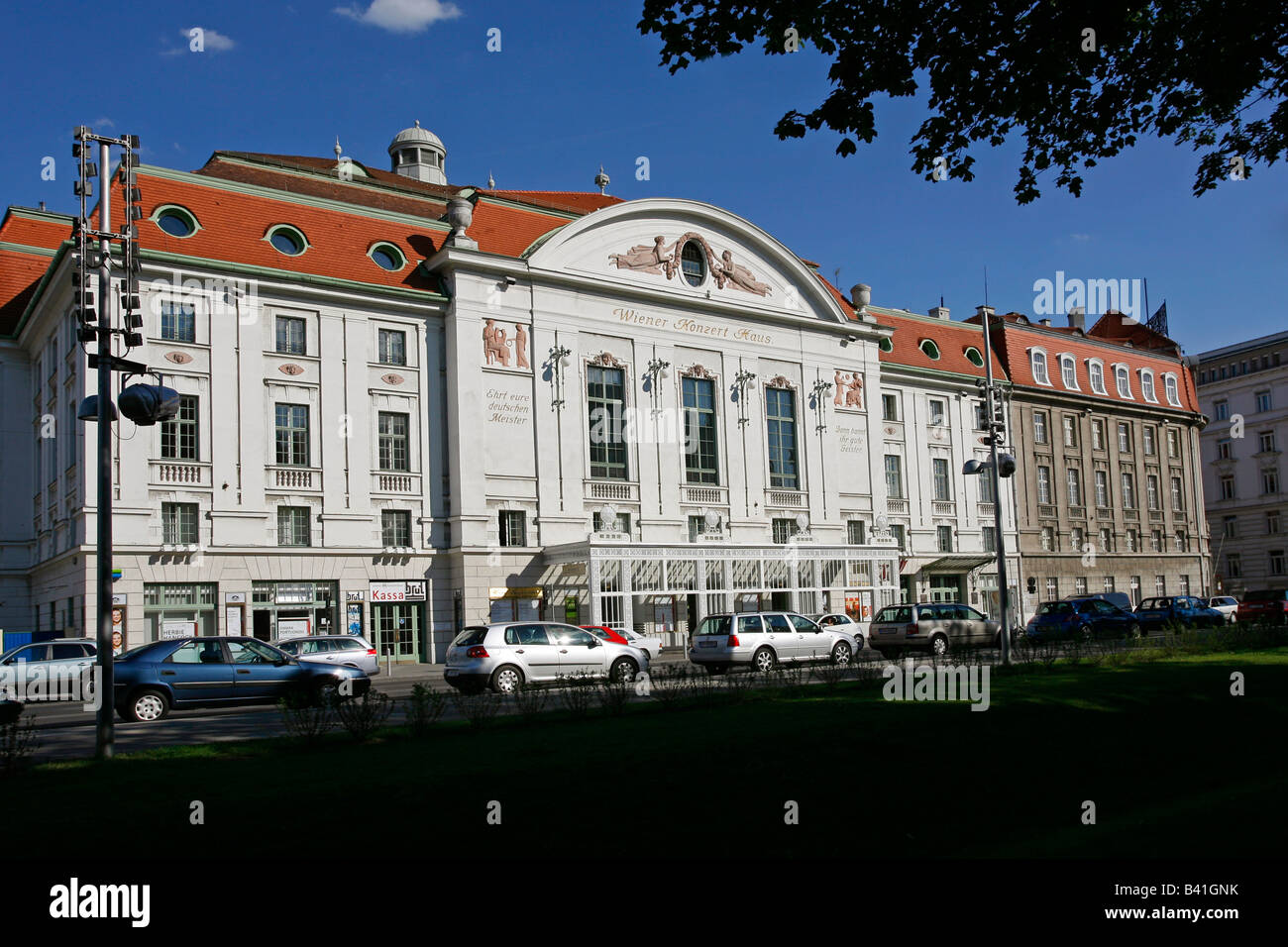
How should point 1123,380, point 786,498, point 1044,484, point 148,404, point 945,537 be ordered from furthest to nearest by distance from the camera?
point 1123,380 → point 1044,484 → point 945,537 → point 786,498 → point 148,404

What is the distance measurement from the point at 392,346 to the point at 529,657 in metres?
19.3

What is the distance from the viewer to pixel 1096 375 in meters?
65.5

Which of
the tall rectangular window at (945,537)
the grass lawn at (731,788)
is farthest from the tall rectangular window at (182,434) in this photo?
the tall rectangular window at (945,537)

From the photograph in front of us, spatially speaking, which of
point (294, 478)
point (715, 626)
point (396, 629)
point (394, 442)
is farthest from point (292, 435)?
point (715, 626)

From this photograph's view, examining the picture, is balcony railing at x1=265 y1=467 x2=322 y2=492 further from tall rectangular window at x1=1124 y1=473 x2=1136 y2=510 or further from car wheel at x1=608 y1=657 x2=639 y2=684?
tall rectangular window at x1=1124 y1=473 x2=1136 y2=510

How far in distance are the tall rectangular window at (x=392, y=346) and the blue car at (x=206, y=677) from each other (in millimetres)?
19380

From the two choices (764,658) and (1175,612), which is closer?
(764,658)

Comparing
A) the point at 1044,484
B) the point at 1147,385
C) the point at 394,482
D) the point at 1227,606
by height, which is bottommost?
the point at 1227,606

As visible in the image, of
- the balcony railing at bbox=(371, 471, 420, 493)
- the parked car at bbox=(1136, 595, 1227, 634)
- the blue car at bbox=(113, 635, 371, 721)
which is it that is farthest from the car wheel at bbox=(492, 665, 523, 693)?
the parked car at bbox=(1136, 595, 1227, 634)

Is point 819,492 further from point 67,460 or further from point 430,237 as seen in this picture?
point 67,460

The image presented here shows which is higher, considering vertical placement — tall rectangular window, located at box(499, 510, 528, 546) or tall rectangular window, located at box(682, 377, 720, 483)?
tall rectangular window, located at box(682, 377, 720, 483)

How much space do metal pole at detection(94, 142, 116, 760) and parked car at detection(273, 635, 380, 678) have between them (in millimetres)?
13136

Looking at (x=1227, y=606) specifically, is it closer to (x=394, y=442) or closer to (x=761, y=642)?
(x=761, y=642)

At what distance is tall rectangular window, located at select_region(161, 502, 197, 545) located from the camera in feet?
117
